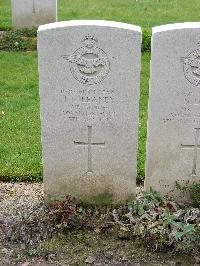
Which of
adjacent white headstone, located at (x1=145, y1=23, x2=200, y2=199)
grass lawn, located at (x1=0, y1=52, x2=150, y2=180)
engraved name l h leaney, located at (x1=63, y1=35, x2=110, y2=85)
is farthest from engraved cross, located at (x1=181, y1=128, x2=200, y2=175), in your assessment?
engraved name l h leaney, located at (x1=63, y1=35, x2=110, y2=85)

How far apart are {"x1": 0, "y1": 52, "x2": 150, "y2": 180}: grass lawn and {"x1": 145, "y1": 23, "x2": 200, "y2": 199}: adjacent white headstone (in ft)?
2.40

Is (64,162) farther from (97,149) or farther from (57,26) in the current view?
(57,26)

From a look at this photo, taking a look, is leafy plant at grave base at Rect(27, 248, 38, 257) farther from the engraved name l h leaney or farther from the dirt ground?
the engraved name l h leaney

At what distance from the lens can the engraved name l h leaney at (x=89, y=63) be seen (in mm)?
4777

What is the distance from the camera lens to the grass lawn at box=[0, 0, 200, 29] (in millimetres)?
12375

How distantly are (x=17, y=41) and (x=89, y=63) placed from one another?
19.3 feet

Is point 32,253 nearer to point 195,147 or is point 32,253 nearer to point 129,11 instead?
point 195,147

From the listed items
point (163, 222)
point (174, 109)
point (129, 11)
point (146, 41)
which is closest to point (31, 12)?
point (146, 41)

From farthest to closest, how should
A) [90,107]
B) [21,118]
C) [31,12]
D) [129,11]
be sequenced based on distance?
[129,11], [31,12], [21,118], [90,107]

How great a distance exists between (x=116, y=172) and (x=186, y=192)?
71 cm

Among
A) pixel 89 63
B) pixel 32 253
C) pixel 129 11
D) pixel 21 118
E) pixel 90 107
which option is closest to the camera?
pixel 32 253

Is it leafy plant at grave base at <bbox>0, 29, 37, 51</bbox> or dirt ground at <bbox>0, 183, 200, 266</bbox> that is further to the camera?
leafy plant at grave base at <bbox>0, 29, 37, 51</bbox>

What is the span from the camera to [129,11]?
511 inches

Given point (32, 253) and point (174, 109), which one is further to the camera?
point (174, 109)
